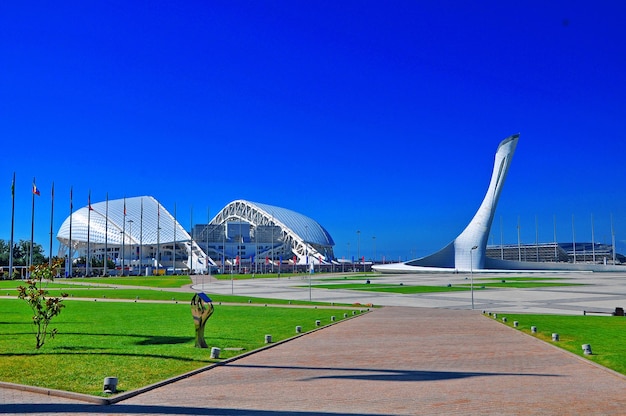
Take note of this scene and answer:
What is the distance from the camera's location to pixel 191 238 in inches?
5182

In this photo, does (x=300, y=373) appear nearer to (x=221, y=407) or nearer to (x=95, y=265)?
(x=221, y=407)

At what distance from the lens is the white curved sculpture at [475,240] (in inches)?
3270

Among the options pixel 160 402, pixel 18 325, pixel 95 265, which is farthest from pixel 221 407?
pixel 95 265

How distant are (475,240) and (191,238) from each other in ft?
223

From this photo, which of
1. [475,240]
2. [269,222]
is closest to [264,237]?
[269,222]

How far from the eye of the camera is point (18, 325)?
20.4 m

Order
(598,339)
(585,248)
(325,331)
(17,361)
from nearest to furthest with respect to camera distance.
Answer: (17,361), (598,339), (325,331), (585,248)

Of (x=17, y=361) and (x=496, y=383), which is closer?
(x=496, y=383)

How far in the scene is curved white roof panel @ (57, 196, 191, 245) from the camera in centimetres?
13250

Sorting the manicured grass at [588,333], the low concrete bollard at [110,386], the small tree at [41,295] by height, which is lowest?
the manicured grass at [588,333]

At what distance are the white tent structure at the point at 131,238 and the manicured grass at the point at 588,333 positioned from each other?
107887mm

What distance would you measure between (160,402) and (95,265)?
117m

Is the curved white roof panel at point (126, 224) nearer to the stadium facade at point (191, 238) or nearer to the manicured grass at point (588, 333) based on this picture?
the stadium facade at point (191, 238)

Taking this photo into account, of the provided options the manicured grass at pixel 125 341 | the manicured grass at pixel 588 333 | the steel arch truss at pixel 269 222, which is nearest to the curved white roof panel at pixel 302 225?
the steel arch truss at pixel 269 222
